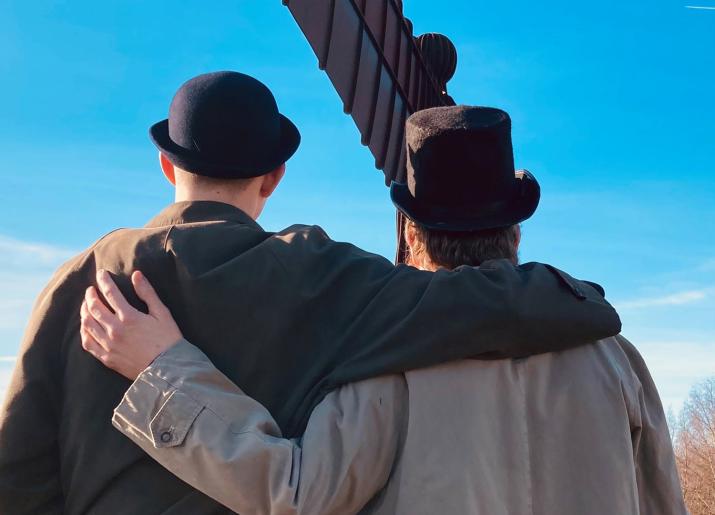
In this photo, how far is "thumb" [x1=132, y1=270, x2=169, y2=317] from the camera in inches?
79.4

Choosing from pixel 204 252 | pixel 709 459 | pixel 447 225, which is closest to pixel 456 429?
pixel 447 225

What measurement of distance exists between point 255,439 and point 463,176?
931mm

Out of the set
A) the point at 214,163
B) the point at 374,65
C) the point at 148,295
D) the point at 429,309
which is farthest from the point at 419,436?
the point at 374,65

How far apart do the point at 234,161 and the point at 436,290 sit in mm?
628

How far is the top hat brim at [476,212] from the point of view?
2252 mm

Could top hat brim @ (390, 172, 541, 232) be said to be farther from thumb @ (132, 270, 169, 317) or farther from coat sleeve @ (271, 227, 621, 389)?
thumb @ (132, 270, 169, 317)

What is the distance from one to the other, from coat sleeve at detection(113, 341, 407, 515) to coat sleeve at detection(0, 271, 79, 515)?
25 cm

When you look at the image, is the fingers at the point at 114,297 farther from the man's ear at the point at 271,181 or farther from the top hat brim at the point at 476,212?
the top hat brim at the point at 476,212

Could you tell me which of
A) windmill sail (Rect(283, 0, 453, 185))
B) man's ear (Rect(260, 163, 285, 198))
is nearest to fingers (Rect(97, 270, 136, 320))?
man's ear (Rect(260, 163, 285, 198))

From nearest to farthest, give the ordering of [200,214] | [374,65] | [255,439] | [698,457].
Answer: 1. [255,439]
2. [200,214]
3. [374,65]
4. [698,457]

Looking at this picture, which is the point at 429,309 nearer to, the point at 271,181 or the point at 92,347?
the point at 271,181

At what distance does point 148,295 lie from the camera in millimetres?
2025

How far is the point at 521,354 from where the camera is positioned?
202 cm

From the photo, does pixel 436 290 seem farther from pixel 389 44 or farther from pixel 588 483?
pixel 389 44
